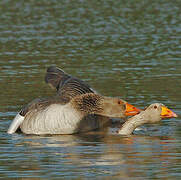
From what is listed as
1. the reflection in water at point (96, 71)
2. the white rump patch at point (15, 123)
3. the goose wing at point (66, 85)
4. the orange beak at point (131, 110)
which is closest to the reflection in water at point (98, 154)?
the reflection in water at point (96, 71)

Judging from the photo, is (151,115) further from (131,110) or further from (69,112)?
(69,112)

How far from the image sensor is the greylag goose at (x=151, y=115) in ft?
44.5

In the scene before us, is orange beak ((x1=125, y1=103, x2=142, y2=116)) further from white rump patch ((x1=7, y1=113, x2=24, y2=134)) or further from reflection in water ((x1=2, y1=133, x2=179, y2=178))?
white rump patch ((x1=7, y1=113, x2=24, y2=134))

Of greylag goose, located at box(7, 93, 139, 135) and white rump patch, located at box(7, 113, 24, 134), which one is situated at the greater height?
greylag goose, located at box(7, 93, 139, 135)

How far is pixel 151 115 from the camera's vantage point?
44.7ft

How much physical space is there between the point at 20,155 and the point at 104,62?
10755mm

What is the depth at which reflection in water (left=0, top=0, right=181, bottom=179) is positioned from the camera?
11391 millimetres

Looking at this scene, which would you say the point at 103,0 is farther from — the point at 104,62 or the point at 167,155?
the point at 167,155

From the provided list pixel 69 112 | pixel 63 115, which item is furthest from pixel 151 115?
pixel 63 115

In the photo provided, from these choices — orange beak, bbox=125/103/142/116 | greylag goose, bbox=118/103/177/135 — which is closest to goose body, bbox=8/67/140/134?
orange beak, bbox=125/103/142/116

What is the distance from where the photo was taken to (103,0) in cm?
4575

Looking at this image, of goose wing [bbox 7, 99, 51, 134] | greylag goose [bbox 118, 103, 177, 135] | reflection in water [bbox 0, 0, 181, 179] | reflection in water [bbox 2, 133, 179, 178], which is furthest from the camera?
goose wing [bbox 7, 99, 51, 134]

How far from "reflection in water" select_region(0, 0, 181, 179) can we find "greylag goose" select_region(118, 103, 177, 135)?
0.27m

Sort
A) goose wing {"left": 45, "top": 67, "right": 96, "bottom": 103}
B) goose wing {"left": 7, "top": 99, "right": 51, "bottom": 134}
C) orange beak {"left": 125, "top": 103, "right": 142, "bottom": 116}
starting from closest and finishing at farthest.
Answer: orange beak {"left": 125, "top": 103, "right": 142, "bottom": 116}
goose wing {"left": 7, "top": 99, "right": 51, "bottom": 134}
goose wing {"left": 45, "top": 67, "right": 96, "bottom": 103}
